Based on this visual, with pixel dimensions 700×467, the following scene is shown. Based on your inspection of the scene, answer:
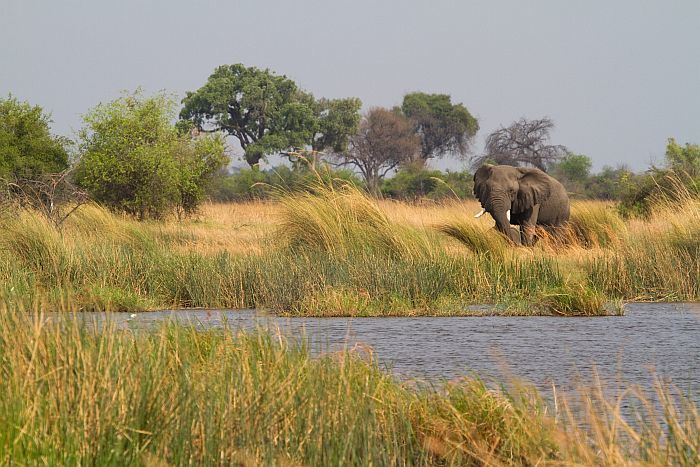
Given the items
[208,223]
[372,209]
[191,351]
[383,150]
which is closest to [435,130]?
[383,150]

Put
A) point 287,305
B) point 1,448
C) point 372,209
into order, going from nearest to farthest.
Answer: point 1,448, point 287,305, point 372,209

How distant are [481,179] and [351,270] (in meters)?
9.51

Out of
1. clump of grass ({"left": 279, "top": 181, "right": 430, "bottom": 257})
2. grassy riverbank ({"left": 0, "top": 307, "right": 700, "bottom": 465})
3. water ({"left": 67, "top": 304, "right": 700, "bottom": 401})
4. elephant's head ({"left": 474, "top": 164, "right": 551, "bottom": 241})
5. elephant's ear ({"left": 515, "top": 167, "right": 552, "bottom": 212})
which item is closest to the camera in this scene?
grassy riverbank ({"left": 0, "top": 307, "right": 700, "bottom": 465})

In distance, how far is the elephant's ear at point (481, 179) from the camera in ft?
65.7

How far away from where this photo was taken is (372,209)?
13.8m

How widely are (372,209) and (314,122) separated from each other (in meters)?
41.9

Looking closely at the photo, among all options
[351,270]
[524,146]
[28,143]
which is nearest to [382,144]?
[524,146]

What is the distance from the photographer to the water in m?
6.89

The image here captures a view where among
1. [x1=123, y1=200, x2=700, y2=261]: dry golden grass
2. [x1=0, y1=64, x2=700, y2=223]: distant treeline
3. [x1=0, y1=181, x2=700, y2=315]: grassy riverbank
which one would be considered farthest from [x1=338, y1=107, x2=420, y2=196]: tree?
[x1=0, y1=181, x2=700, y2=315]: grassy riverbank

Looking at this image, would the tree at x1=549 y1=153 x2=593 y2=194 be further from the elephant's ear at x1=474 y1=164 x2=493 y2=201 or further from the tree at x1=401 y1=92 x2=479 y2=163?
the elephant's ear at x1=474 y1=164 x2=493 y2=201

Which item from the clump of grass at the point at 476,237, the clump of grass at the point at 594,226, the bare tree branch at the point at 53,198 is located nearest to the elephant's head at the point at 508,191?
the clump of grass at the point at 594,226

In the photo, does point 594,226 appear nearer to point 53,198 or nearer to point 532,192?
point 532,192

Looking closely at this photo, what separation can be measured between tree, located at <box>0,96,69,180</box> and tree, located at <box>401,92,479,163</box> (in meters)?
45.0

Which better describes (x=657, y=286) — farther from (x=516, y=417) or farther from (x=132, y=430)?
(x=132, y=430)
